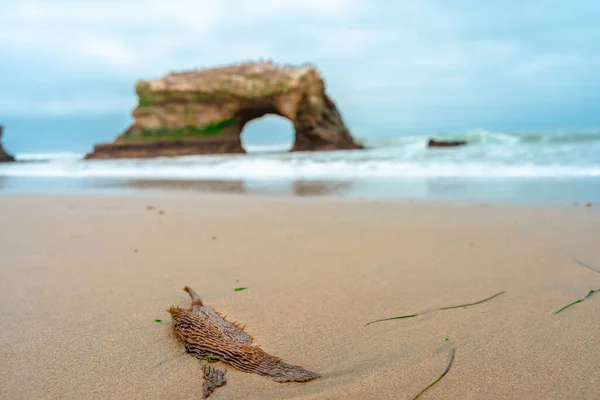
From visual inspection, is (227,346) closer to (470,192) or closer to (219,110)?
(470,192)

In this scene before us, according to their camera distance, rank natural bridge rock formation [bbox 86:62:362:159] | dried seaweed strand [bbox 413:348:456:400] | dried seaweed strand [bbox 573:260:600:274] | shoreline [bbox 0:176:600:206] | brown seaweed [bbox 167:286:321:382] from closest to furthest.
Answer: dried seaweed strand [bbox 413:348:456:400] → brown seaweed [bbox 167:286:321:382] → dried seaweed strand [bbox 573:260:600:274] → shoreline [bbox 0:176:600:206] → natural bridge rock formation [bbox 86:62:362:159]

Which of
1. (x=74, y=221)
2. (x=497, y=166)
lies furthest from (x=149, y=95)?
(x=74, y=221)

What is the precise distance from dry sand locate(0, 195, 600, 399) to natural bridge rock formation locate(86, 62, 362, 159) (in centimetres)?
2251

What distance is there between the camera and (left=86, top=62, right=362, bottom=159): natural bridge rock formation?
25359mm

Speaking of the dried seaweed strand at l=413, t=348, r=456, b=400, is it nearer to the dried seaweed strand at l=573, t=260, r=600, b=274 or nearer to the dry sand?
the dry sand

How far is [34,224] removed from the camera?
380 centimetres

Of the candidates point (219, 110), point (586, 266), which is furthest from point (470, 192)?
point (219, 110)

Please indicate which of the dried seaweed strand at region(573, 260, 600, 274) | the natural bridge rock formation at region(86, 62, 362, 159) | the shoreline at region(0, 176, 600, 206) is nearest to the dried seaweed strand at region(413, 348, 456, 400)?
the dried seaweed strand at region(573, 260, 600, 274)

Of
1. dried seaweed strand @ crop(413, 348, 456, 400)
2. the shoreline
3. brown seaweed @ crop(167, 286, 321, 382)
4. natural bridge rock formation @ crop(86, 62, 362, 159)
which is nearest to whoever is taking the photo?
dried seaweed strand @ crop(413, 348, 456, 400)

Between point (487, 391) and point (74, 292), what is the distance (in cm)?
176

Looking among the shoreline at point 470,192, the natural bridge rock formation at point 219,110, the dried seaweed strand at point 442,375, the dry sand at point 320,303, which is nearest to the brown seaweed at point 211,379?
the dry sand at point 320,303

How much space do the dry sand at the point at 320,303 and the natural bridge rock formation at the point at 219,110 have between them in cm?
2251

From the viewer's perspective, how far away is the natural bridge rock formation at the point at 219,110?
→ 83.2ft

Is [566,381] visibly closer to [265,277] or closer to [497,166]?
[265,277]
